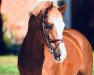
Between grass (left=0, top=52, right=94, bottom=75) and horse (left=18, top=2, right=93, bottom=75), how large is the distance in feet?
13.1

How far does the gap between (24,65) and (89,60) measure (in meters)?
1.37

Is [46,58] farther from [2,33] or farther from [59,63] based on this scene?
[2,33]

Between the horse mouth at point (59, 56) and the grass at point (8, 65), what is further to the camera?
the grass at point (8, 65)

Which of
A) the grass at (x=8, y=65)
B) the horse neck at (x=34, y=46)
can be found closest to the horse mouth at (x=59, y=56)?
the horse neck at (x=34, y=46)

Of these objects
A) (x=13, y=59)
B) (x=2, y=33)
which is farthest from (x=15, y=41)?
(x=13, y=59)

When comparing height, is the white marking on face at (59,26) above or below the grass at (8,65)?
above

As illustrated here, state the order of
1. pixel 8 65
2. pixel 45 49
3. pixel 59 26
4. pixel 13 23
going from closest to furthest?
pixel 59 26 → pixel 45 49 → pixel 8 65 → pixel 13 23

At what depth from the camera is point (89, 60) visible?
8.08m

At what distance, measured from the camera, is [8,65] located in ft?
42.4

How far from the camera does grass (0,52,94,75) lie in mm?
11641

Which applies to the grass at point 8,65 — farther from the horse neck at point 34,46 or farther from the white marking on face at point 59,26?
the white marking on face at point 59,26

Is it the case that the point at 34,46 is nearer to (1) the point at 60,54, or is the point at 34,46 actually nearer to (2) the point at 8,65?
(1) the point at 60,54

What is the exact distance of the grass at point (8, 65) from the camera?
1164 centimetres

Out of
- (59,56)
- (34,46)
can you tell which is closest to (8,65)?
(34,46)
